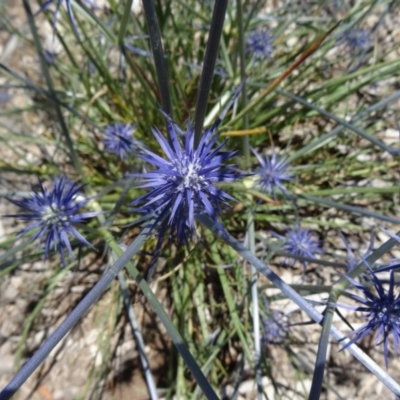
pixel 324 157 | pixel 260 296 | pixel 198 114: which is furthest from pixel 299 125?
pixel 198 114

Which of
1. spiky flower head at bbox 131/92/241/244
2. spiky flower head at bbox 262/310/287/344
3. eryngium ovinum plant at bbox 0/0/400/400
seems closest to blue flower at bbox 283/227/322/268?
eryngium ovinum plant at bbox 0/0/400/400

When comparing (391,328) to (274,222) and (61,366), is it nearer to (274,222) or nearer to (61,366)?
(274,222)

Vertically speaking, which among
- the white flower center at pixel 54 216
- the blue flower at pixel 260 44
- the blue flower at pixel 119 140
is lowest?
the white flower center at pixel 54 216

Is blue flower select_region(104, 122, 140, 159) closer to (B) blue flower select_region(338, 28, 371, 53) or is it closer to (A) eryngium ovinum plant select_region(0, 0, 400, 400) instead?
(A) eryngium ovinum plant select_region(0, 0, 400, 400)

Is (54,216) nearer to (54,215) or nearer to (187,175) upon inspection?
(54,215)

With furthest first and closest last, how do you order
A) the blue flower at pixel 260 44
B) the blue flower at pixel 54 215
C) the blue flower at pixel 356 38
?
the blue flower at pixel 356 38, the blue flower at pixel 260 44, the blue flower at pixel 54 215

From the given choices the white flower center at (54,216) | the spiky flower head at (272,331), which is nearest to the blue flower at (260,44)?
the spiky flower head at (272,331)

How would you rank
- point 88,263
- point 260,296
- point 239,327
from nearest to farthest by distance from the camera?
point 239,327 < point 260,296 < point 88,263

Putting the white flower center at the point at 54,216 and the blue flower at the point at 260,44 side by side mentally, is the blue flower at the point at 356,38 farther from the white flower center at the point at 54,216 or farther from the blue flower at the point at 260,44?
the white flower center at the point at 54,216
